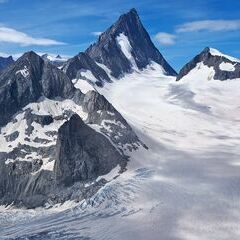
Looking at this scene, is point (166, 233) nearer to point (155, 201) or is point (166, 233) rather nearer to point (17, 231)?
point (155, 201)

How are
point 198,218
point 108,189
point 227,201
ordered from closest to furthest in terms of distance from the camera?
point 198,218, point 227,201, point 108,189

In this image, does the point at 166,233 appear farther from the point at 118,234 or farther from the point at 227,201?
the point at 227,201

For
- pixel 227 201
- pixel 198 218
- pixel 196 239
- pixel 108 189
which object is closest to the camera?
pixel 196 239

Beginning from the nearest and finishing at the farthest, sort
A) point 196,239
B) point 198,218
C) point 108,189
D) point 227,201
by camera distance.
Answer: point 196,239
point 198,218
point 227,201
point 108,189

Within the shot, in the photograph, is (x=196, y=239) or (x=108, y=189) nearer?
(x=196, y=239)

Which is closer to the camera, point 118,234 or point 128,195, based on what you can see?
point 118,234

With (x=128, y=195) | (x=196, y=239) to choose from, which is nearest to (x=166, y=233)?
(x=196, y=239)

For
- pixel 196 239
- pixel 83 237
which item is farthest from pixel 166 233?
pixel 83 237

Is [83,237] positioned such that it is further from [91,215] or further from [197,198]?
[197,198]

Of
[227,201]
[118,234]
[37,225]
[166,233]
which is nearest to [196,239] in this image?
[166,233]
